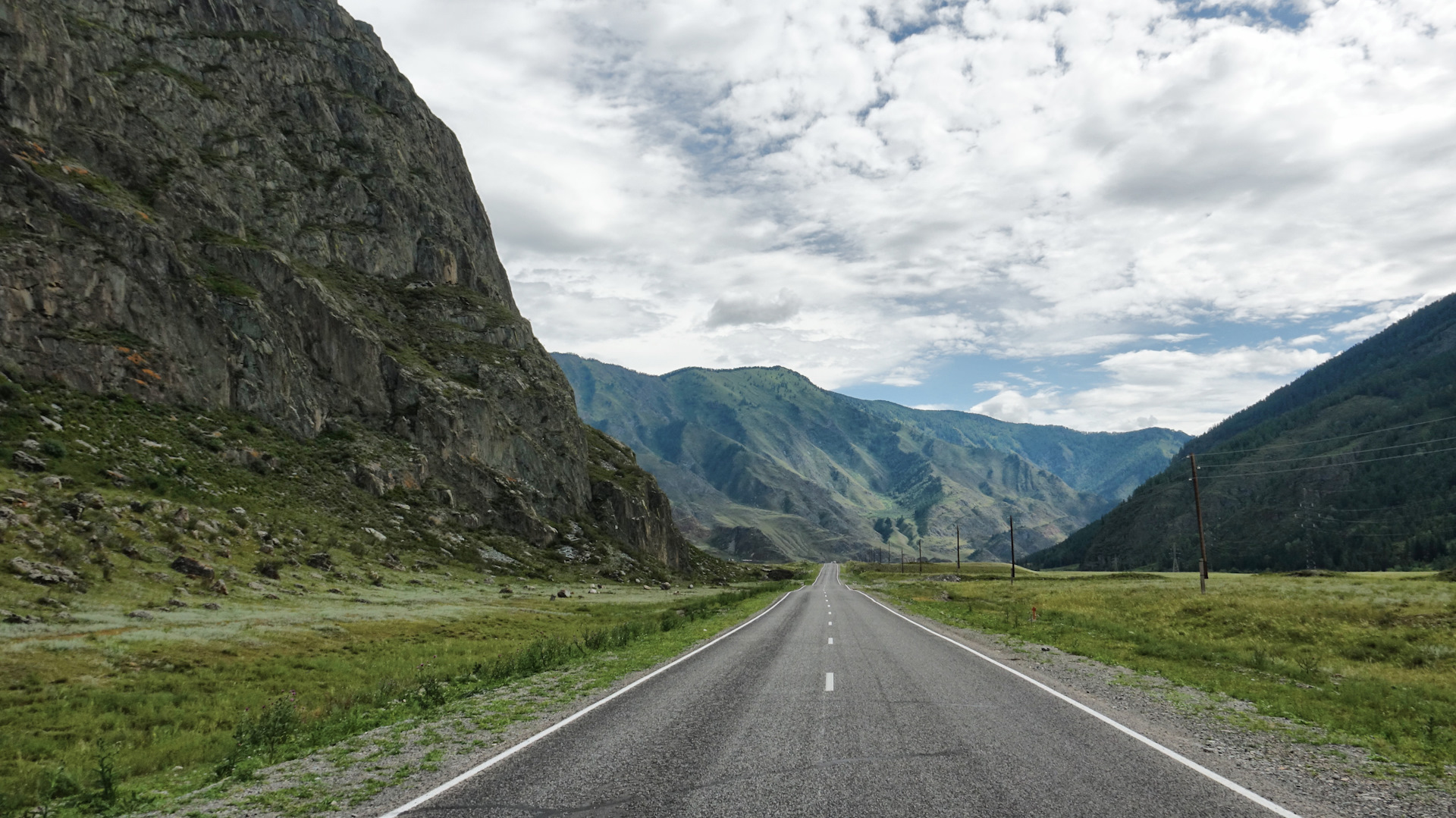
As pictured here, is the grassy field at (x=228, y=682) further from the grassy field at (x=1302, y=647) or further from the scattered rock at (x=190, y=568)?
the grassy field at (x=1302, y=647)

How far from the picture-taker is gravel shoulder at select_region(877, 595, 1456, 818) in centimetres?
849

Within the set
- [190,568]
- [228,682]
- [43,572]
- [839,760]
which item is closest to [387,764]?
[839,760]

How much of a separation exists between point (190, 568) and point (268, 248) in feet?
195

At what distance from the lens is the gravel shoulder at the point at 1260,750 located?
8.49m

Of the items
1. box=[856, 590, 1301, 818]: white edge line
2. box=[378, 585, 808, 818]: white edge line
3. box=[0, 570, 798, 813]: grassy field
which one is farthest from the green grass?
box=[856, 590, 1301, 818]: white edge line

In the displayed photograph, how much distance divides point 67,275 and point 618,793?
249 feet

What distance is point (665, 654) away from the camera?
77.6ft

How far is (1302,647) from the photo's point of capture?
25.9m

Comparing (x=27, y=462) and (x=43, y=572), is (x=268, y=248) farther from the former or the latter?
(x=43, y=572)

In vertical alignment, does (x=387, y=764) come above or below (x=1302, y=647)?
above

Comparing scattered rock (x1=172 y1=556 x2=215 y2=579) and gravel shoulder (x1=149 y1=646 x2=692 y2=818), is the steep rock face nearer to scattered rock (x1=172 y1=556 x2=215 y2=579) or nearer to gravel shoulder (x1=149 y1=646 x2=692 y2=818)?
scattered rock (x1=172 y1=556 x2=215 y2=579)

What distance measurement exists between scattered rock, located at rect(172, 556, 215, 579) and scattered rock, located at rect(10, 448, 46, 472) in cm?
1209

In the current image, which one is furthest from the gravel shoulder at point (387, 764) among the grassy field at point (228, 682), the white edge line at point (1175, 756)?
the white edge line at point (1175, 756)

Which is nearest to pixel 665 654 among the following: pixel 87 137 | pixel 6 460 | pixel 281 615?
pixel 281 615
